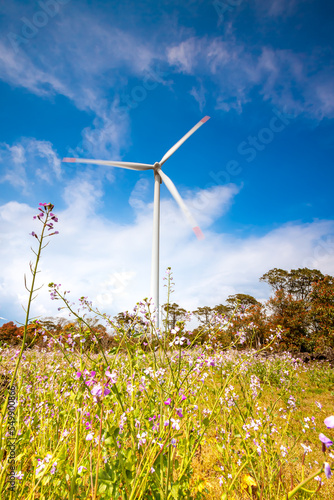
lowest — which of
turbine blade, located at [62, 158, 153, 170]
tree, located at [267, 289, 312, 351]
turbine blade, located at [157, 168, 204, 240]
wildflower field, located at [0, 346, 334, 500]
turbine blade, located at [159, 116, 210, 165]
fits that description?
wildflower field, located at [0, 346, 334, 500]

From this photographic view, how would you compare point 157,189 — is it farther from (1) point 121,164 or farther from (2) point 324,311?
(2) point 324,311

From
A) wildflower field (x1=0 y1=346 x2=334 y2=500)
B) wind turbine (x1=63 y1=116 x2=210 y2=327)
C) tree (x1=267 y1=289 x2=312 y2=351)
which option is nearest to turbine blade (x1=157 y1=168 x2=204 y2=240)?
wind turbine (x1=63 y1=116 x2=210 y2=327)

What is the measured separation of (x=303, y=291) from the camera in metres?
32.2

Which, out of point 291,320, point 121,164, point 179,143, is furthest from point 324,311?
point 121,164

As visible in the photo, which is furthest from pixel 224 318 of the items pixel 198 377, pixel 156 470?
pixel 156 470

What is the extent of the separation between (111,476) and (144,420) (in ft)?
2.38

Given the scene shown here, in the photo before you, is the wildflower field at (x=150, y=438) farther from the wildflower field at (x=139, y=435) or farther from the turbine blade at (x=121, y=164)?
the turbine blade at (x=121, y=164)

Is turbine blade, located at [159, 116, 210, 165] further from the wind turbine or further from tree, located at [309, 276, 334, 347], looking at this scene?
tree, located at [309, 276, 334, 347]

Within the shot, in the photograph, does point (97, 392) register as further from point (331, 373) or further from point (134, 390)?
point (331, 373)

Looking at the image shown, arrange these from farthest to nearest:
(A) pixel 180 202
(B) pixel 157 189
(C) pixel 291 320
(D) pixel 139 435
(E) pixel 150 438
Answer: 1. (C) pixel 291 320
2. (B) pixel 157 189
3. (A) pixel 180 202
4. (D) pixel 139 435
5. (E) pixel 150 438

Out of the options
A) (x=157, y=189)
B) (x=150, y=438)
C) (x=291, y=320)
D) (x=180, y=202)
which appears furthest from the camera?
(x=291, y=320)

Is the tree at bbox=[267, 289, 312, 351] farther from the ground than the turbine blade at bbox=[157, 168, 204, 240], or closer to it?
closer to it

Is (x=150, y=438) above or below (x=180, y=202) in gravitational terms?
below

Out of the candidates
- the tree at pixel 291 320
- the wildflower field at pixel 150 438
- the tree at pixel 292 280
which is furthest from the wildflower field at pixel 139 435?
the tree at pixel 292 280
